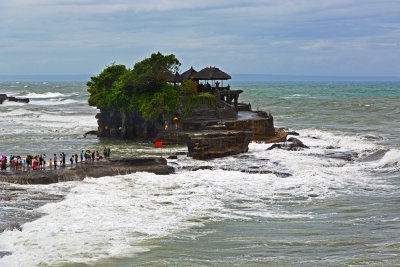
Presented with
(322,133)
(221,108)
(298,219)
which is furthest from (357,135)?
(298,219)

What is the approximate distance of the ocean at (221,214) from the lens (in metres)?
16.3

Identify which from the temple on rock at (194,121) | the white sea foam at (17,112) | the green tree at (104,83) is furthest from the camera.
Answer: the white sea foam at (17,112)

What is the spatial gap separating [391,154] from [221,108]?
1525 cm

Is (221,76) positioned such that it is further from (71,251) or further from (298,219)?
(71,251)

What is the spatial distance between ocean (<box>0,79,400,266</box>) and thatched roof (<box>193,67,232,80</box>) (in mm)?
9780

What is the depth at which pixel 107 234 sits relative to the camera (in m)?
18.2

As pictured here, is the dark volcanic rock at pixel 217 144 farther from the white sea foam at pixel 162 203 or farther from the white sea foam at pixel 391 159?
the white sea foam at pixel 391 159

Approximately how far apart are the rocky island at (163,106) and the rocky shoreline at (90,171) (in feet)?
31.6

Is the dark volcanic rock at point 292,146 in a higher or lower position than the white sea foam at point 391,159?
higher

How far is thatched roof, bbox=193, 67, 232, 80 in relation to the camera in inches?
1759

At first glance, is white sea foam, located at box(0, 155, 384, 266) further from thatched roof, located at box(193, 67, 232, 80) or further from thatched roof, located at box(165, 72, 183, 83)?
thatched roof, located at box(165, 72, 183, 83)

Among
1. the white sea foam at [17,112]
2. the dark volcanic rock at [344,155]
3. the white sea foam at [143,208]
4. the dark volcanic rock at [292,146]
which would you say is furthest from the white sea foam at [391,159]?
the white sea foam at [17,112]

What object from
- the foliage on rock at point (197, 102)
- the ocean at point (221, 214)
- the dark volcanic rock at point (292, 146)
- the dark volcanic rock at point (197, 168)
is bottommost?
the ocean at point (221, 214)

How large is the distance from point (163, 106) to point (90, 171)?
48.2 feet
